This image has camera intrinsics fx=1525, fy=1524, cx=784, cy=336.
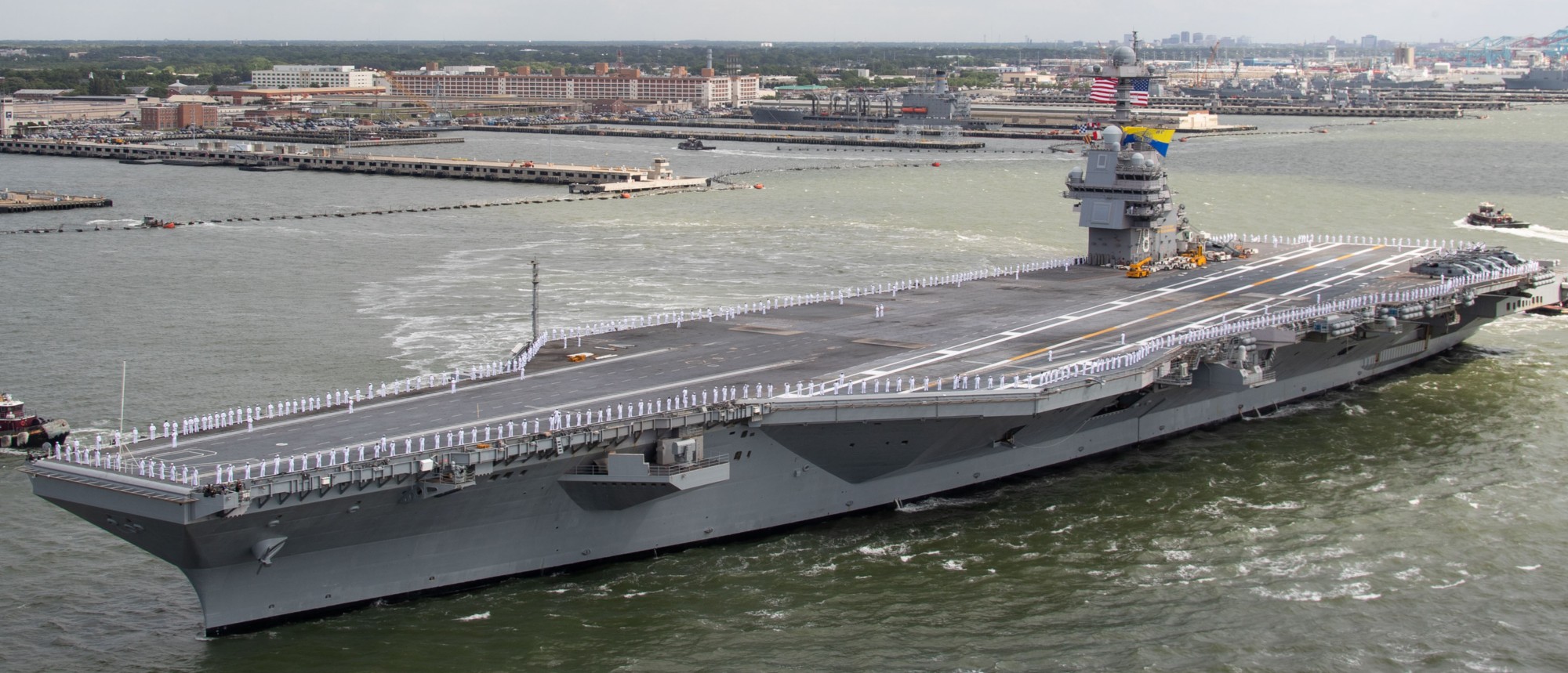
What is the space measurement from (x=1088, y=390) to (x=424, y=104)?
170208mm

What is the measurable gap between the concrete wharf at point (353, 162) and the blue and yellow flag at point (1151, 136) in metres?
51.4

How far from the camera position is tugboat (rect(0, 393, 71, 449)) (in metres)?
30.0

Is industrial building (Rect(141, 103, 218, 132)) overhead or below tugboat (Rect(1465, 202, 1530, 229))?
overhead

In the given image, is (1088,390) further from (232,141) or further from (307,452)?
(232,141)

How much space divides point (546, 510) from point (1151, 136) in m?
24.9

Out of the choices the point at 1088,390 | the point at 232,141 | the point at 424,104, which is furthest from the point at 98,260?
the point at 424,104

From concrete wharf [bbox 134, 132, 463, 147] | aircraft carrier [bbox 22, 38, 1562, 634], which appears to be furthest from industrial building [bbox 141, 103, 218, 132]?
aircraft carrier [bbox 22, 38, 1562, 634]

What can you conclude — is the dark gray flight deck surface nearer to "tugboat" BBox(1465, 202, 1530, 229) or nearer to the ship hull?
the ship hull

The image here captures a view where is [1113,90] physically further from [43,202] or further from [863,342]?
[43,202]

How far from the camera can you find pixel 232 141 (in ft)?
440

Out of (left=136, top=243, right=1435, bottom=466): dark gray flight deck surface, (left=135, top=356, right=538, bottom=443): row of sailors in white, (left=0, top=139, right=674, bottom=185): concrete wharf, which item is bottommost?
(left=135, top=356, right=538, bottom=443): row of sailors in white

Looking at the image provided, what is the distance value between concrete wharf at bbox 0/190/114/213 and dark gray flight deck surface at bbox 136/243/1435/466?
54871mm

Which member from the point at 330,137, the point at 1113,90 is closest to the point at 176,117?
the point at 330,137

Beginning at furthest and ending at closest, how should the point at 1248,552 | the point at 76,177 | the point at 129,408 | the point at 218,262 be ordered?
the point at 76,177
the point at 218,262
the point at 129,408
the point at 1248,552
